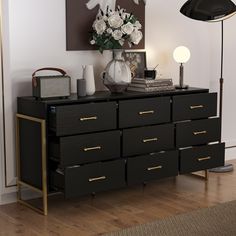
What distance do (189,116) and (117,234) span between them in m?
1.25

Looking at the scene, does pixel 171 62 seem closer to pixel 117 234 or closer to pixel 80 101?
pixel 80 101

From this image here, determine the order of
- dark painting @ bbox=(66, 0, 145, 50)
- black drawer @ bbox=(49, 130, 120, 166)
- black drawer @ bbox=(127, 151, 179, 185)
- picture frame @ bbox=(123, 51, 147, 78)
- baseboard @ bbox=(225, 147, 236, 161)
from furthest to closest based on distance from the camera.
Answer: baseboard @ bbox=(225, 147, 236, 161) < picture frame @ bbox=(123, 51, 147, 78) < dark painting @ bbox=(66, 0, 145, 50) < black drawer @ bbox=(127, 151, 179, 185) < black drawer @ bbox=(49, 130, 120, 166)

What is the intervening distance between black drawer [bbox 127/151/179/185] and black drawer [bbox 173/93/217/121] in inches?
11.7

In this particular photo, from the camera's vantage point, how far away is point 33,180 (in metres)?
3.77

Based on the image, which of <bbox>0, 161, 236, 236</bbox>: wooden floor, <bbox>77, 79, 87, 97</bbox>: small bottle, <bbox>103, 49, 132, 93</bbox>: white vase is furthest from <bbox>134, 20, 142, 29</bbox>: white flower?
<bbox>0, 161, 236, 236</bbox>: wooden floor

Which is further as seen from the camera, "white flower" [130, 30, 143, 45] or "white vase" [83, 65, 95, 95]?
"white flower" [130, 30, 143, 45]

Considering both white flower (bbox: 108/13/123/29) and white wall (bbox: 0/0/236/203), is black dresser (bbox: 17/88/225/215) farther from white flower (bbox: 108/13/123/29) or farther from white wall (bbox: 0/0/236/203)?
white flower (bbox: 108/13/123/29)

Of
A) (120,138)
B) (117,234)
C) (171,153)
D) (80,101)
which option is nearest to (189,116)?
(171,153)

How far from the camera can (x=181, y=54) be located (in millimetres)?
4426

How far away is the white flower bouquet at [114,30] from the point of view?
3936 millimetres

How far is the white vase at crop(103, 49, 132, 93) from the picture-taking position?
397 cm

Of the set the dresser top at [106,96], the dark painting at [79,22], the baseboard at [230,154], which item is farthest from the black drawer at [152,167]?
the baseboard at [230,154]

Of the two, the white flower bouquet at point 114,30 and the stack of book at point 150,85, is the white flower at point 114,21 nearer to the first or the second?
the white flower bouquet at point 114,30

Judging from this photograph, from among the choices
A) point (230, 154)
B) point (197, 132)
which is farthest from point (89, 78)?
point (230, 154)
